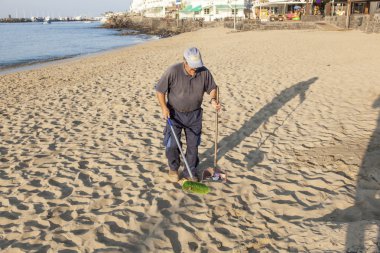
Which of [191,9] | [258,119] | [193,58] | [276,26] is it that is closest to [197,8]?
[191,9]

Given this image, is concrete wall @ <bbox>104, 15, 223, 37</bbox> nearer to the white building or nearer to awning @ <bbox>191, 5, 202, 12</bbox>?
awning @ <bbox>191, 5, 202, 12</bbox>

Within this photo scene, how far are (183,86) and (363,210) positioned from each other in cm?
269

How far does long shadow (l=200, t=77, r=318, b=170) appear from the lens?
5969mm

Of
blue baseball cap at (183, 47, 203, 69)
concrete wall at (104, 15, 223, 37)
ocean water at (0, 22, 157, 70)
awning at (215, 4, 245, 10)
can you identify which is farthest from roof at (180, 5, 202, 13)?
blue baseball cap at (183, 47, 203, 69)

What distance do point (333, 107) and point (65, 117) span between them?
6568 millimetres

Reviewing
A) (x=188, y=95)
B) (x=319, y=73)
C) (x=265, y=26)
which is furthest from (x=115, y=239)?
(x=265, y=26)

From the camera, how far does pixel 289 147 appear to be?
19.9 feet

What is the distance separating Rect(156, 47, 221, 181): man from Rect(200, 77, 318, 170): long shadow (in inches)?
37.3

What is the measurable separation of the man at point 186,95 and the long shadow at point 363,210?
1.91m

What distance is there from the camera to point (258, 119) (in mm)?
7602

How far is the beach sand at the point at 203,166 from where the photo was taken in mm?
3660

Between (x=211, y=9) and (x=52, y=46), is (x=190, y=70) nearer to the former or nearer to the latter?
(x=52, y=46)

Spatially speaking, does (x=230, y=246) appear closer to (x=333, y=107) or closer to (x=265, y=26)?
(x=333, y=107)

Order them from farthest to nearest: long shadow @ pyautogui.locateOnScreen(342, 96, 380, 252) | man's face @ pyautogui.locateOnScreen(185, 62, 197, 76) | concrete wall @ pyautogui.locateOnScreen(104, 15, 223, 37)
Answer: concrete wall @ pyautogui.locateOnScreen(104, 15, 223, 37)
man's face @ pyautogui.locateOnScreen(185, 62, 197, 76)
long shadow @ pyautogui.locateOnScreen(342, 96, 380, 252)
